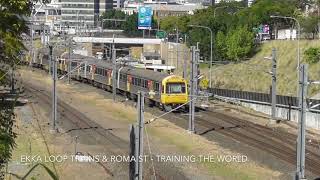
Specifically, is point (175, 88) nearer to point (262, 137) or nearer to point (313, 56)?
point (262, 137)

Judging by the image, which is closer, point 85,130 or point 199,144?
point 199,144

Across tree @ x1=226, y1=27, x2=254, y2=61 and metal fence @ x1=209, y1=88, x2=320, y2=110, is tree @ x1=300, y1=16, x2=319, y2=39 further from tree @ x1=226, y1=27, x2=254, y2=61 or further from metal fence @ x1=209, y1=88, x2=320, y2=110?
metal fence @ x1=209, y1=88, x2=320, y2=110

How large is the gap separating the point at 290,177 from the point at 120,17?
162520mm

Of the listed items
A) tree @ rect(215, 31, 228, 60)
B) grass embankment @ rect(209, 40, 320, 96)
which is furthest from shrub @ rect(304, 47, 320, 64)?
tree @ rect(215, 31, 228, 60)

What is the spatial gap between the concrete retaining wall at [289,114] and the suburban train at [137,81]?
7.65 metres

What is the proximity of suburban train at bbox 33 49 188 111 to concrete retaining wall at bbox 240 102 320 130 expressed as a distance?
301 inches

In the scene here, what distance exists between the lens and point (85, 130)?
3878 centimetres

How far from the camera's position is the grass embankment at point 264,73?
224ft

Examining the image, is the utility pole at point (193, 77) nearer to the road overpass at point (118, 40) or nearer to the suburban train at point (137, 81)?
the suburban train at point (137, 81)

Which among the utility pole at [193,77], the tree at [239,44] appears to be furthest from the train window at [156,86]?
the tree at [239,44]

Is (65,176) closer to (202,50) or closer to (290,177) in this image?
(290,177)

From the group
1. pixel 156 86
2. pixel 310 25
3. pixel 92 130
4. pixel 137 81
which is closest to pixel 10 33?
pixel 92 130

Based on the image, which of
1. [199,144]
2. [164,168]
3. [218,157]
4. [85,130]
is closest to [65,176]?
[164,168]

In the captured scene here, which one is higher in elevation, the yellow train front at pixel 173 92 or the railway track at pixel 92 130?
the yellow train front at pixel 173 92
